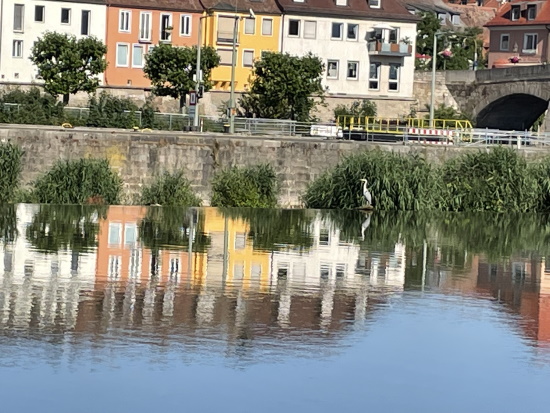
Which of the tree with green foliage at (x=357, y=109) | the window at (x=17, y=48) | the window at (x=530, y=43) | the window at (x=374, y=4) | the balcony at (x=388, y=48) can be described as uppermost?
the window at (x=374, y=4)

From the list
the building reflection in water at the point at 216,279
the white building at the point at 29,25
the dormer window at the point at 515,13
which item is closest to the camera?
the building reflection in water at the point at 216,279

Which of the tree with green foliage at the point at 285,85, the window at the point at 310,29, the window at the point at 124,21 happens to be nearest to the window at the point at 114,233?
the tree with green foliage at the point at 285,85

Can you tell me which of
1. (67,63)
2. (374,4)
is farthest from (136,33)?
(374,4)

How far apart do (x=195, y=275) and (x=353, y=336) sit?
17.1 feet

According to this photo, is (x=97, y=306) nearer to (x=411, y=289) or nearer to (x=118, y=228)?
(x=411, y=289)

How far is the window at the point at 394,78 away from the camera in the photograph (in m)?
82.6

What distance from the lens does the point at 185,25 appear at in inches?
3086

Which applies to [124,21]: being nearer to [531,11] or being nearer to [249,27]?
[249,27]

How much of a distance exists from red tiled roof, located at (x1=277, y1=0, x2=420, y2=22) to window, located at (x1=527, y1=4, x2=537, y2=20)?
15.6m

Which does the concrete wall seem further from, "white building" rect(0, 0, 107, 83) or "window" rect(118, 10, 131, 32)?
"window" rect(118, 10, 131, 32)

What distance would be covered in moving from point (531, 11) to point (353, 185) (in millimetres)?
60231

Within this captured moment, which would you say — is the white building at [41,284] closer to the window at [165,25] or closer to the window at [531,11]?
the window at [165,25]

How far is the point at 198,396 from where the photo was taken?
563 inches

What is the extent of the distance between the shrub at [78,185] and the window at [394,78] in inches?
1784
